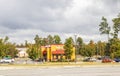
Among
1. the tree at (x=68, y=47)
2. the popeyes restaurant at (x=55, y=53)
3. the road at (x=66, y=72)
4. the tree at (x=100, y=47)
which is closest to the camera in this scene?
the road at (x=66, y=72)

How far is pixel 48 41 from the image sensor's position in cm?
17662

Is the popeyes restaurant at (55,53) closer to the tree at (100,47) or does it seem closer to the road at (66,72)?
the tree at (100,47)

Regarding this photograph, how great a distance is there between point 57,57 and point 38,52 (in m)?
6.21

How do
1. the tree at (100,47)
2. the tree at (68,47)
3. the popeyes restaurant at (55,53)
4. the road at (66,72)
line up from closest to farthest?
the road at (66,72) < the tree at (68,47) < the popeyes restaurant at (55,53) < the tree at (100,47)

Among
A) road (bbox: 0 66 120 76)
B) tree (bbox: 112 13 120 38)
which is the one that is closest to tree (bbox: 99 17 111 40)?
tree (bbox: 112 13 120 38)

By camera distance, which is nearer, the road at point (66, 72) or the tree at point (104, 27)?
the road at point (66, 72)

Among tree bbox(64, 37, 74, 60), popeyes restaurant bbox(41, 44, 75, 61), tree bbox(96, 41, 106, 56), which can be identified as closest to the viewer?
tree bbox(64, 37, 74, 60)

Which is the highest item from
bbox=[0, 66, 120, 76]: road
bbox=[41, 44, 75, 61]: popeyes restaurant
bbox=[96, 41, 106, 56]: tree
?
bbox=[96, 41, 106, 56]: tree

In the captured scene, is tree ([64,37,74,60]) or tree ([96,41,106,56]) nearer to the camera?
tree ([64,37,74,60])

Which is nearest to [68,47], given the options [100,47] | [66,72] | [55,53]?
[55,53]

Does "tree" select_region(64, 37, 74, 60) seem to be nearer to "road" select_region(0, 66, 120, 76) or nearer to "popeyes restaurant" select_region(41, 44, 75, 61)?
"popeyes restaurant" select_region(41, 44, 75, 61)

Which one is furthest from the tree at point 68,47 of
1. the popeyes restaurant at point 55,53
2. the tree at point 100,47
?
the tree at point 100,47

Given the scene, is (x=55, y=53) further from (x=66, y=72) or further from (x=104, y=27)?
(x=66, y=72)

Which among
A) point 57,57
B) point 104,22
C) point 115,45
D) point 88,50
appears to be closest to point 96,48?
point 88,50
